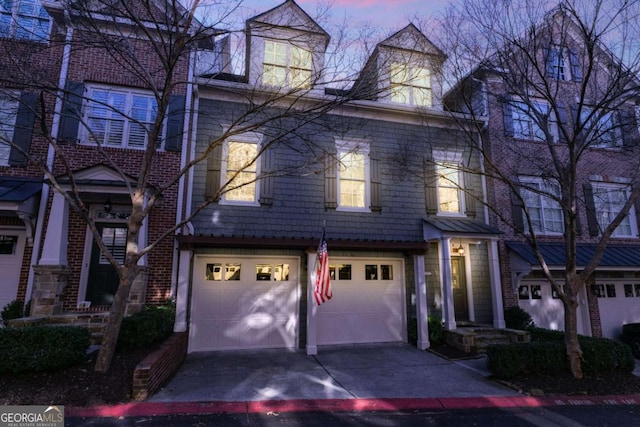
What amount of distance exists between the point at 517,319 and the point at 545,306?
171cm

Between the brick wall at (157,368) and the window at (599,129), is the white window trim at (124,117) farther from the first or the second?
the window at (599,129)

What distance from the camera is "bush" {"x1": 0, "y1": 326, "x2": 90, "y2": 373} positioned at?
16.7ft

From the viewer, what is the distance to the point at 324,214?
9.52 meters

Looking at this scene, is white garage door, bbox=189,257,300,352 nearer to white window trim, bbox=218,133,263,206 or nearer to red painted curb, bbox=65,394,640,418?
white window trim, bbox=218,133,263,206

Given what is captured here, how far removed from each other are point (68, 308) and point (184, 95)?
576 cm

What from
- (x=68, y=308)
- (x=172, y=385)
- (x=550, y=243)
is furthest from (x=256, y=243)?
(x=550, y=243)

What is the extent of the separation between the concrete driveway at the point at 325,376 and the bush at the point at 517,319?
101 inches

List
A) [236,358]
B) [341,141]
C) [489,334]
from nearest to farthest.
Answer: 1. [236,358]
2. [489,334]
3. [341,141]

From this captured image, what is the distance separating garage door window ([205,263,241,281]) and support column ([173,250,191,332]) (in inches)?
25.0

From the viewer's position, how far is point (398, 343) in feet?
31.2

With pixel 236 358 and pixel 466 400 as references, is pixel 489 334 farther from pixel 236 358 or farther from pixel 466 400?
pixel 236 358

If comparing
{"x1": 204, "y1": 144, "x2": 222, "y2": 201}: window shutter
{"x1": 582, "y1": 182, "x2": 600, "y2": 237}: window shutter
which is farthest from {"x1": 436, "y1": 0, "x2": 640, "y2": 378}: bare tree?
{"x1": 204, "y1": 144, "x2": 222, "y2": 201}: window shutter

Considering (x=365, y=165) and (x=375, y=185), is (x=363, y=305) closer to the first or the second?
(x=375, y=185)

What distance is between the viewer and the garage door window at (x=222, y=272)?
8.79 m
